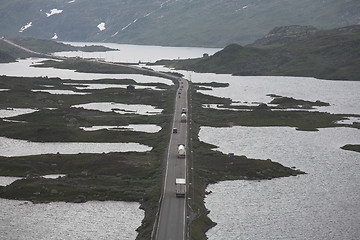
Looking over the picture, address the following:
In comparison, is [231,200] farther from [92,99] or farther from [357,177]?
[92,99]

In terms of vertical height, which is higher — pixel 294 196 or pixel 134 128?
pixel 134 128

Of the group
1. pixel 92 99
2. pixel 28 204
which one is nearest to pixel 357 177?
pixel 28 204

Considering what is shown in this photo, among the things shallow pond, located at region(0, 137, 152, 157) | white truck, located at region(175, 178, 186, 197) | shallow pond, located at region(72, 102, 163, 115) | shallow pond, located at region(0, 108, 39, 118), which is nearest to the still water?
white truck, located at region(175, 178, 186, 197)

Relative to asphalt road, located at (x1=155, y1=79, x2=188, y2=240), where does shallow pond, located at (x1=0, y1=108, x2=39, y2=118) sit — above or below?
above

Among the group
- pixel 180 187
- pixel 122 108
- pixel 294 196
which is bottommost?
pixel 294 196

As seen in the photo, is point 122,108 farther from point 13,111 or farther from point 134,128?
point 134,128

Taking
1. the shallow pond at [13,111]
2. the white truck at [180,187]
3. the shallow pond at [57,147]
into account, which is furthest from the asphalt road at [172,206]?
the shallow pond at [13,111]

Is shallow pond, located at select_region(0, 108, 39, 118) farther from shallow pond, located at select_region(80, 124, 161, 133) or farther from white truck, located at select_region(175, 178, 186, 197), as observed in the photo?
white truck, located at select_region(175, 178, 186, 197)

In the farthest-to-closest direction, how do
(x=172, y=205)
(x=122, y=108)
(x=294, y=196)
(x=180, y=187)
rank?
(x=122, y=108) → (x=294, y=196) → (x=180, y=187) → (x=172, y=205)

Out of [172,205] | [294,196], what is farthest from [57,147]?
[294,196]
